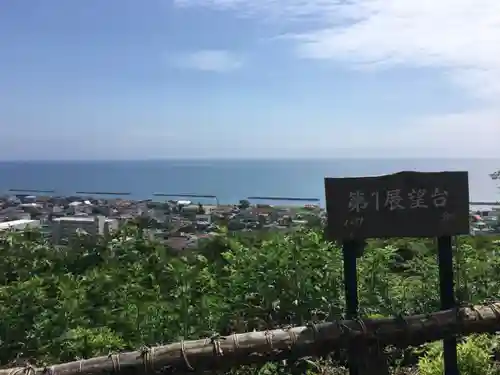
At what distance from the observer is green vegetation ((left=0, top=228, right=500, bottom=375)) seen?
12.8 feet

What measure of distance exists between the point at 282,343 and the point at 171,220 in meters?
3.93

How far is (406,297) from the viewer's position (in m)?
4.39

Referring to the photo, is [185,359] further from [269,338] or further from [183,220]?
[183,220]

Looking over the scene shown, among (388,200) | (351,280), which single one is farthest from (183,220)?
(388,200)

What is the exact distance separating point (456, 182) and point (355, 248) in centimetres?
75

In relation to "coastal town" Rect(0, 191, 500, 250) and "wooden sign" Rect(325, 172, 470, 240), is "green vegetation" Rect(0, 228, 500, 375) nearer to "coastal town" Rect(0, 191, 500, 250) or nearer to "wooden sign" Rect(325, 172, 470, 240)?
"coastal town" Rect(0, 191, 500, 250)

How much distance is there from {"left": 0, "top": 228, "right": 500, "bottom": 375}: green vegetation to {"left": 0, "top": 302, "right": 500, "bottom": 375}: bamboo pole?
0.46 meters

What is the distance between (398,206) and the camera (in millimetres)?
3242

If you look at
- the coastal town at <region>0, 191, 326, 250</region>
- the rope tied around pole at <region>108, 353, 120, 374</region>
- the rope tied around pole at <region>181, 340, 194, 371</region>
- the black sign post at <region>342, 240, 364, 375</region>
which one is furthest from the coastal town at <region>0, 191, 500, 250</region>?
the rope tied around pole at <region>108, 353, 120, 374</region>

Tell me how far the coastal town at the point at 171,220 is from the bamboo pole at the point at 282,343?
201 centimetres

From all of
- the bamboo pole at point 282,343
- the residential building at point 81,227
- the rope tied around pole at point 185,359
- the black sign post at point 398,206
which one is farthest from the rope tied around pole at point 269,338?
the residential building at point 81,227

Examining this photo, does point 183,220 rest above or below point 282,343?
above

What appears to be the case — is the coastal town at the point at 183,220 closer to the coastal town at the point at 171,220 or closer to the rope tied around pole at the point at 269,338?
the coastal town at the point at 171,220

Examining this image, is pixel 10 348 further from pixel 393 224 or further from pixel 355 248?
pixel 393 224
